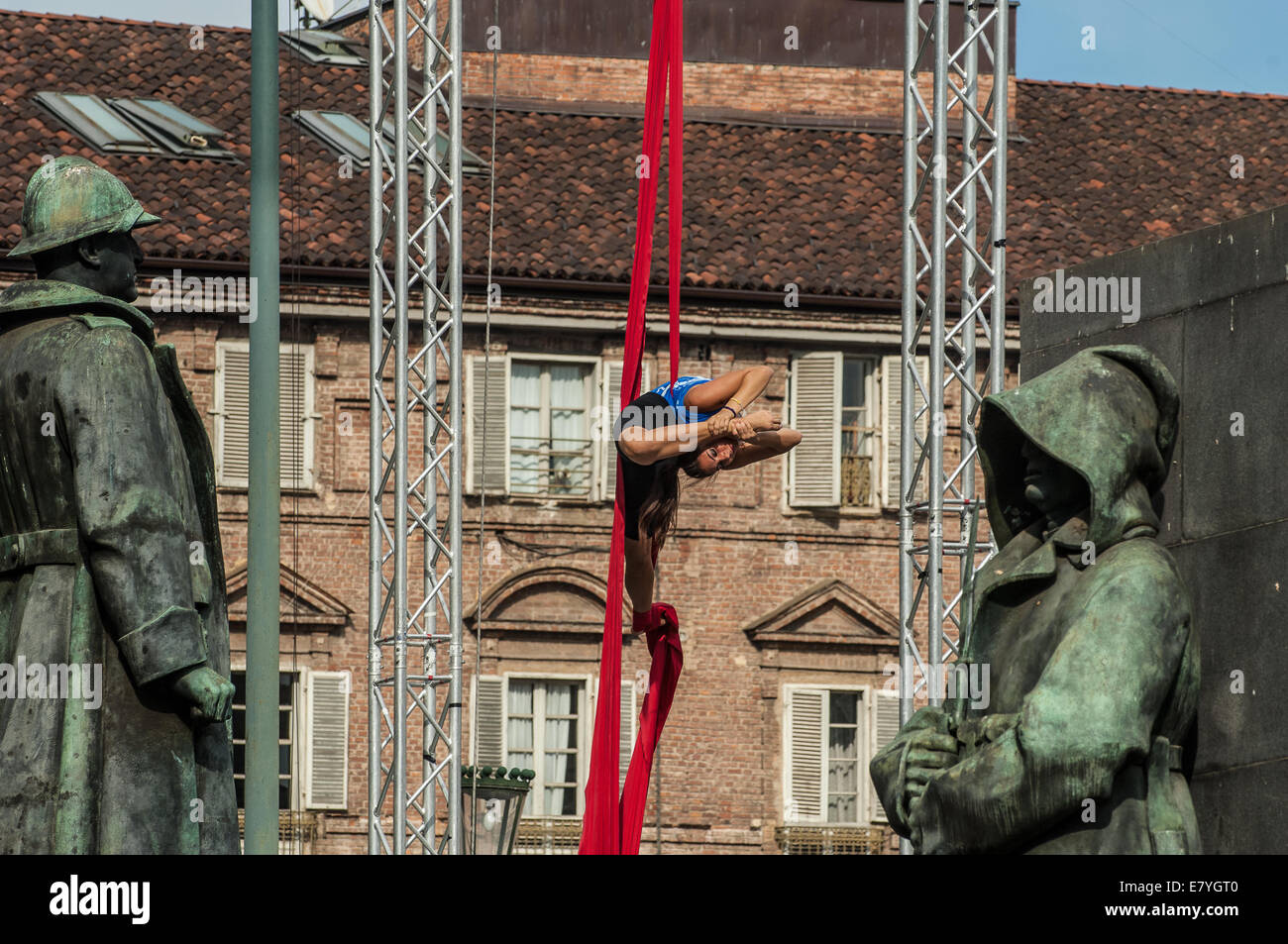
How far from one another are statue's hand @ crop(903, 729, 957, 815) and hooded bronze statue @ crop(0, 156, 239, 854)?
5.09 feet

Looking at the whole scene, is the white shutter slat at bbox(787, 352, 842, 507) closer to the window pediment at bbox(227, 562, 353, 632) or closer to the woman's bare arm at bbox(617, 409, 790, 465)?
the window pediment at bbox(227, 562, 353, 632)

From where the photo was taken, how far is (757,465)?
3178 cm

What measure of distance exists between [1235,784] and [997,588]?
684 millimetres

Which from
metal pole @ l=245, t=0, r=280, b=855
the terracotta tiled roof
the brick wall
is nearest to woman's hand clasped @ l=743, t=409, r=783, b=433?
metal pole @ l=245, t=0, r=280, b=855

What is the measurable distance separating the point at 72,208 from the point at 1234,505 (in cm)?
281

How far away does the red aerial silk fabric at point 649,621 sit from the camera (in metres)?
12.9

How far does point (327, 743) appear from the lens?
30.2 metres

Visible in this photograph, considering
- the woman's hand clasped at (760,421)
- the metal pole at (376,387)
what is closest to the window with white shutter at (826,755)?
the metal pole at (376,387)

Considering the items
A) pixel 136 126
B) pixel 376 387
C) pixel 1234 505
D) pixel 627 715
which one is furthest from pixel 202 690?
pixel 136 126

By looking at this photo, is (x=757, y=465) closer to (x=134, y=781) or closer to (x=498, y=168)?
(x=498, y=168)

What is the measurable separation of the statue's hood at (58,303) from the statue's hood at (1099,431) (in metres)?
2.03
